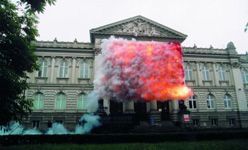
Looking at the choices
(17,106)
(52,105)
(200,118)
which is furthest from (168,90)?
(17,106)

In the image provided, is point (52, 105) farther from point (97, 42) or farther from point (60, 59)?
point (97, 42)

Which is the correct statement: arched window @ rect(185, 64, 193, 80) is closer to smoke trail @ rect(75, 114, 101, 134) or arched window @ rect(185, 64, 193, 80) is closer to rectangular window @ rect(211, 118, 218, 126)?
rectangular window @ rect(211, 118, 218, 126)

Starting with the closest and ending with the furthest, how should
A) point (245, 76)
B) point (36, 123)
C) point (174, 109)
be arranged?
point (36, 123) → point (174, 109) → point (245, 76)

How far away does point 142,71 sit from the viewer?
109 feet

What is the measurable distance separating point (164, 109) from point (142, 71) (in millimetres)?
9742

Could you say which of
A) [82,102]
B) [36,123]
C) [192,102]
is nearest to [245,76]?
[192,102]

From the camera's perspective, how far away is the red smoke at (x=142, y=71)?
3123 centimetres

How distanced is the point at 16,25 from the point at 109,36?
22.6m

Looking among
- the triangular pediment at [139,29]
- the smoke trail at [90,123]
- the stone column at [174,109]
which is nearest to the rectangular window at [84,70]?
the triangular pediment at [139,29]

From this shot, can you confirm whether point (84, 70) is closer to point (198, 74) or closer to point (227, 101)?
point (198, 74)

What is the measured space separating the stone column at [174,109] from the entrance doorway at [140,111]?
15.9 feet

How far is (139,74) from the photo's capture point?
1299 inches

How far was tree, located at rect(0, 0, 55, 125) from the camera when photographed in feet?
52.5

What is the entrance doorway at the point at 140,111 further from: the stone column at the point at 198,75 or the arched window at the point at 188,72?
the stone column at the point at 198,75
